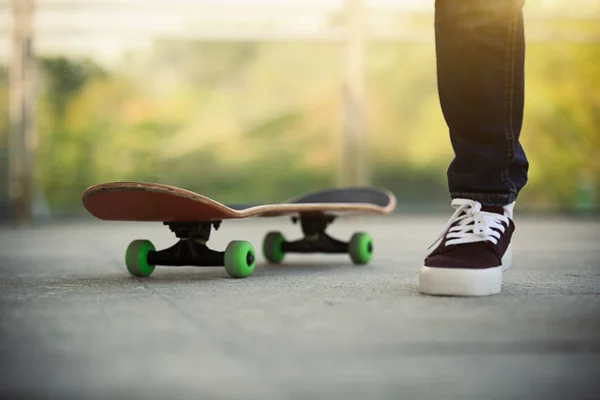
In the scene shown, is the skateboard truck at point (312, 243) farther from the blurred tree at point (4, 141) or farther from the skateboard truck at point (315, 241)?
the blurred tree at point (4, 141)

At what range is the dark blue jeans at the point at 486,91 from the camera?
4.72ft

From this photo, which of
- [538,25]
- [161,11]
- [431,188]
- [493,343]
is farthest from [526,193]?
[493,343]

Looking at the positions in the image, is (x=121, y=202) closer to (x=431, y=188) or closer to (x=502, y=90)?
(x=502, y=90)

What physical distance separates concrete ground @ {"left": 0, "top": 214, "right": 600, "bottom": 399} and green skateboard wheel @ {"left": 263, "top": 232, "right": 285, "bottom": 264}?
49 cm

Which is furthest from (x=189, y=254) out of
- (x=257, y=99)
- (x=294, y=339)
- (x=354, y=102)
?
(x=257, y=99)

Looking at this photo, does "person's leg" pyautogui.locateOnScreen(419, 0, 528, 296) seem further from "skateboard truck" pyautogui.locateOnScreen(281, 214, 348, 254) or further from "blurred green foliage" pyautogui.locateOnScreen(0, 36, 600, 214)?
"blurred green foliage" pyautogui.locateOnScreen(0, 36, 600, 214)

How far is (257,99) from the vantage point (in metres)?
6.22

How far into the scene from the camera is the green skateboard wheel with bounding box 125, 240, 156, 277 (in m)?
1.81

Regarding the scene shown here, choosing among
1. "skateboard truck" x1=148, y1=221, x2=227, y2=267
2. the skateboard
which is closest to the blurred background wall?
the skateboard

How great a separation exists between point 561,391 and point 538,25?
6.04 m

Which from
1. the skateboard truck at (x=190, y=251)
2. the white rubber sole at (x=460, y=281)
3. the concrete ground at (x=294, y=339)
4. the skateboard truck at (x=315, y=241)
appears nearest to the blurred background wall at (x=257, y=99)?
the skateboard truck at (x=315, y=241)

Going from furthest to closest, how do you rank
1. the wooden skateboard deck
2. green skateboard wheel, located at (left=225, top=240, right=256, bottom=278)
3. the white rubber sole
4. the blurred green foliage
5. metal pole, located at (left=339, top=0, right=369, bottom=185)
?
the blurred green foliage
metal pole, located at (left=339, top=0, right=369, bottom=185)
green skateboard wheel, located at (left=225, top=240, right=256, bottom=278)
the wooden skateboard deck
the white rubber sole

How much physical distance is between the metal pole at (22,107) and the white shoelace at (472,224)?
4760mm

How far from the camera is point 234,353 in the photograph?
0.90 metres
